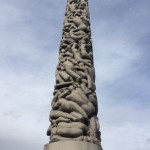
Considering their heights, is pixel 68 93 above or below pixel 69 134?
above

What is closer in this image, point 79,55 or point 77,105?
point 77,105

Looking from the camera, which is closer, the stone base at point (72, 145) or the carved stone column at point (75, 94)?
the stone base at point (72, 145)

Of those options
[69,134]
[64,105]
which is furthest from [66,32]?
[69,134]

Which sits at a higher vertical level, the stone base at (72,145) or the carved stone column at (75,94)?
the carved stone column at (75,94)

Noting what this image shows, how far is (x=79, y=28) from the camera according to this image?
11586 millimetres

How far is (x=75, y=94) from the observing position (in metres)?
9.69

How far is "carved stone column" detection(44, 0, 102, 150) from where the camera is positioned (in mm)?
8969

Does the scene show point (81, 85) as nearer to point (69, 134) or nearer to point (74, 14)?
point (69, 134)

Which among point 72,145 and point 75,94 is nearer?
point 72,145

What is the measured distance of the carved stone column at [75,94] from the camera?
8.97 m

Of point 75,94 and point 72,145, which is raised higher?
point 75,94

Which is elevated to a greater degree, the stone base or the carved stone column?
the carved stone column

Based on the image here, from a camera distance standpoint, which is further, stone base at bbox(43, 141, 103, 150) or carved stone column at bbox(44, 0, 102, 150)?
carved stone column at bbox(44, 0, 102, 150)

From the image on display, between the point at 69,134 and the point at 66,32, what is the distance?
4.11m
